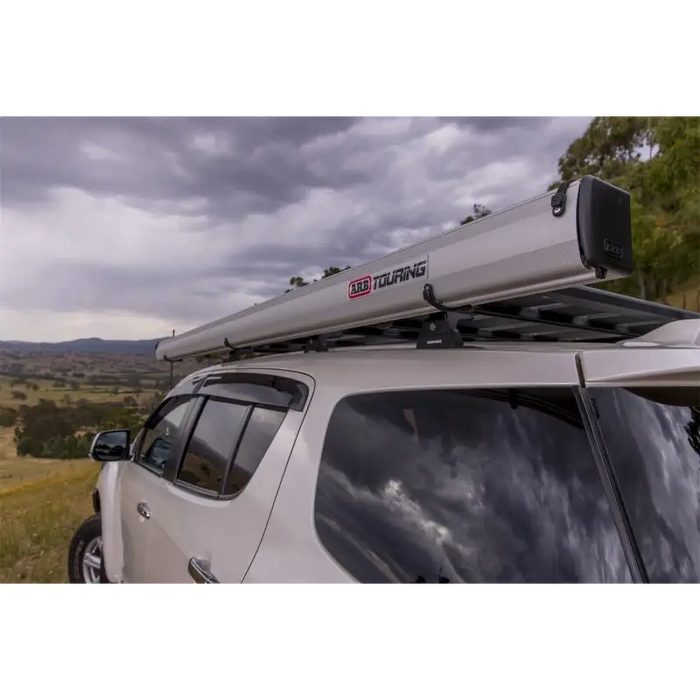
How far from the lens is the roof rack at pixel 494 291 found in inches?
53.1

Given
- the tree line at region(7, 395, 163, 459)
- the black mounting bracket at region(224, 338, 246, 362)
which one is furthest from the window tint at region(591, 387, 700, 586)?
the tree line at region(7, 395, 163, 459)

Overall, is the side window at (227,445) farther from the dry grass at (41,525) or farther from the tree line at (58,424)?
the tree line at (58,424)

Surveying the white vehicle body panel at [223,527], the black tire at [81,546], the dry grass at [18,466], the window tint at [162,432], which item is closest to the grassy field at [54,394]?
the dry grass at [18,466]

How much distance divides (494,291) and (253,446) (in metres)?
1.17

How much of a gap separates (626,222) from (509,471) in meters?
0.68

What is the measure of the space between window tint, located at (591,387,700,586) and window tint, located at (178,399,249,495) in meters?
1.54

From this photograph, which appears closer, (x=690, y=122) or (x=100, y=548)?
(x=100, y=548)

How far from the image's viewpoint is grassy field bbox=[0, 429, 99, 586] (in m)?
5.75

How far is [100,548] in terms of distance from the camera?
13.0 feet

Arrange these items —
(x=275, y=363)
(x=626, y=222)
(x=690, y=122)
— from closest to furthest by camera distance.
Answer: (x=626, y=222) → (x=275, y=363) → (x=690, y=122)

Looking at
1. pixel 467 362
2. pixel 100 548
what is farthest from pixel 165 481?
pixel 467 362

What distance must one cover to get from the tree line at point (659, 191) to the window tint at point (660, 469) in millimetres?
4663

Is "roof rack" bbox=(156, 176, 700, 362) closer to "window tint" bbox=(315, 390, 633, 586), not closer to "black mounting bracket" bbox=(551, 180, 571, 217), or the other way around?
"black mounting bracket" bbox=(551, 180, 571, 217)
